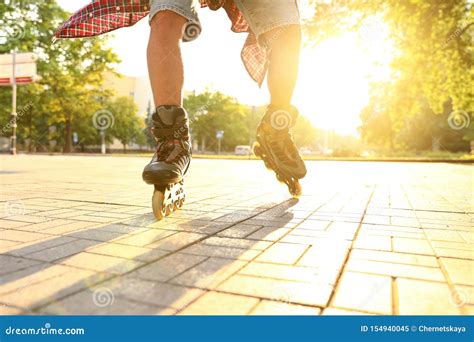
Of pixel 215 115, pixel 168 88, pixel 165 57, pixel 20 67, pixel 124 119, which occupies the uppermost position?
pixel 215 115

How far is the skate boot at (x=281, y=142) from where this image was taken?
2.96 meters

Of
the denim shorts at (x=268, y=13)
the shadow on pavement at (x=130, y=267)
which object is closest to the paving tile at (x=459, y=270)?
the shadow on pavement at (x=130, y=267)

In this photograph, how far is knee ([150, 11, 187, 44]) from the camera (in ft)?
7.47

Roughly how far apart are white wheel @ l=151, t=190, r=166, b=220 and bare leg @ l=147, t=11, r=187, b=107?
1.70 feet

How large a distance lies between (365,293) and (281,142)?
192cm

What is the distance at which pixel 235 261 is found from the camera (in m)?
1.41

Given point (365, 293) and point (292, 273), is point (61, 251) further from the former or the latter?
point (365, 293)

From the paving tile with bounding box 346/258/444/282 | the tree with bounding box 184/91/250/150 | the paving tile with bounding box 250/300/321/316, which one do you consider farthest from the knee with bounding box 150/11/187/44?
the tree with bounding box 184/91/250/150

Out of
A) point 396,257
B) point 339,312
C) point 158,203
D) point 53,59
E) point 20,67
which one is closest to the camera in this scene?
point 339,312

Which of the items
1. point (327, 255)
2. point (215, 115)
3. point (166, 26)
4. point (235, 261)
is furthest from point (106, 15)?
point (215, 115)

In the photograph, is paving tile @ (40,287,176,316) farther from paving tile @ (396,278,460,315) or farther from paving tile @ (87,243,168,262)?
paving tile @ (396,278,460,315)

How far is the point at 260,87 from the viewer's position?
12.1ft
